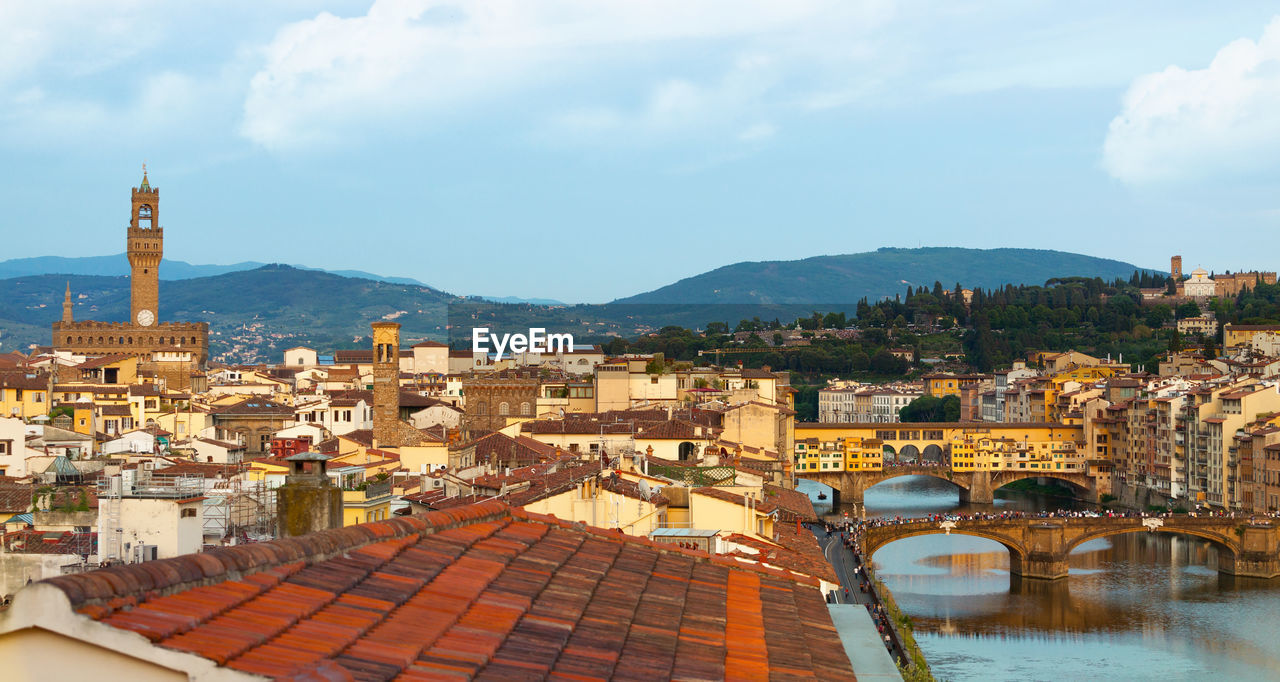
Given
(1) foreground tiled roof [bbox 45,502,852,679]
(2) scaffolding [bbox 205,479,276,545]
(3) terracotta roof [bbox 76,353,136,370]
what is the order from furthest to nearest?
(3) terracotta roof [bbox 76,353,136,370] → (2) scaffolding [bbox 205,479,276,545] → (1) foreground tiled roof [bbox 45,502,852,679]

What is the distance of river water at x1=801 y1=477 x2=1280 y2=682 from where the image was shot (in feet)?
119

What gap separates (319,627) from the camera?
483cm

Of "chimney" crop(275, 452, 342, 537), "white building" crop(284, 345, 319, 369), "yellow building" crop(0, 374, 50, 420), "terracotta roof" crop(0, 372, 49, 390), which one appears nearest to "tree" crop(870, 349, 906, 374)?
"white building" crop(284, 345, 319, 369)

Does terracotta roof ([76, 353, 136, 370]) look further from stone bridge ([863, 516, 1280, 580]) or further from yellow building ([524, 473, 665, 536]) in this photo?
yellow building ([524, 473, 665, 536])

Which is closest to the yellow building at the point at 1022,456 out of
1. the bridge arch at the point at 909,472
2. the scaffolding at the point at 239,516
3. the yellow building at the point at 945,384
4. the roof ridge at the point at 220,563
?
the bridge arch at the point at 909,472

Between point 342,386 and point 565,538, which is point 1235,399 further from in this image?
point 565,538

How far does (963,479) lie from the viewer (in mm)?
85875

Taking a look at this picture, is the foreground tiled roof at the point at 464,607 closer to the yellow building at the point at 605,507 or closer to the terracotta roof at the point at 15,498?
the yellow building at the point at 605,507

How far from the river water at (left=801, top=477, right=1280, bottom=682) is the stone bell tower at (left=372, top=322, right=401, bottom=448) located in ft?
48.2

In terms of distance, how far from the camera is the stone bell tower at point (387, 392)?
41.2 metres

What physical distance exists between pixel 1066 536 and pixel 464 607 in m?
51.0

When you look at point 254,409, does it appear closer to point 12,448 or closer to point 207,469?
point 12,448

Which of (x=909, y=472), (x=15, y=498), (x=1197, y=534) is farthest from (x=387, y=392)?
(x=909, y=472)

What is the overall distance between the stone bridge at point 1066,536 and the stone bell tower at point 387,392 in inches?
691
